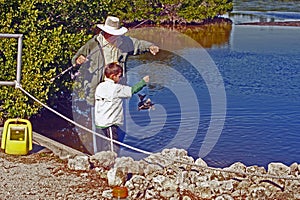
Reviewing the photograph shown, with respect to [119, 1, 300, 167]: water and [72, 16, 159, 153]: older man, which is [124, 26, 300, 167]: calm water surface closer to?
[119, 1, 300, 167]: water

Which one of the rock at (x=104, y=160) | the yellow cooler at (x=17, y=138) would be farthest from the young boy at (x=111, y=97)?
the yellow cooler at (x=17, y=138)

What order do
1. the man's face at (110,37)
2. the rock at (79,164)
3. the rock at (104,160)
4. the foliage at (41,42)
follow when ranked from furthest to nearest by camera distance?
the foliage at (41,42) < the man's face at (110,37) < the rock at (104,160) < the rock at (79,164)

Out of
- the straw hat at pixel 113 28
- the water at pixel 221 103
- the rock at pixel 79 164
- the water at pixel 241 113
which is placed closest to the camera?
the rock at pixel 79 164

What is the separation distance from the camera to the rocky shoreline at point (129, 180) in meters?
6.69

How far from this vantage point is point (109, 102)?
746cm

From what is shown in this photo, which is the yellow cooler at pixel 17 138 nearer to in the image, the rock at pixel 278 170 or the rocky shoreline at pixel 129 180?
the rocky shoreline at pixel 129 180

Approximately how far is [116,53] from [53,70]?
2.05 m

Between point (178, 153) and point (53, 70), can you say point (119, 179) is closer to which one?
point (178, 153)

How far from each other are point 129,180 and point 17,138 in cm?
184

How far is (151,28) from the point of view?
35062 millimetres

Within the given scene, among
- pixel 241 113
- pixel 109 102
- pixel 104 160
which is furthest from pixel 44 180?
pixel 241 113

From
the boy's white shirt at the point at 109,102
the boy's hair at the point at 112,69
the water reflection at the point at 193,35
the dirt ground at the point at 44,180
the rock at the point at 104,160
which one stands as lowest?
the water reflection at the point at 193,35

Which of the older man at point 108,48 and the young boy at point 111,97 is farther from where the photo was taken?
the older man at point 108,48

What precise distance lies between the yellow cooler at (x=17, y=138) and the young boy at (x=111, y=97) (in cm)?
95
